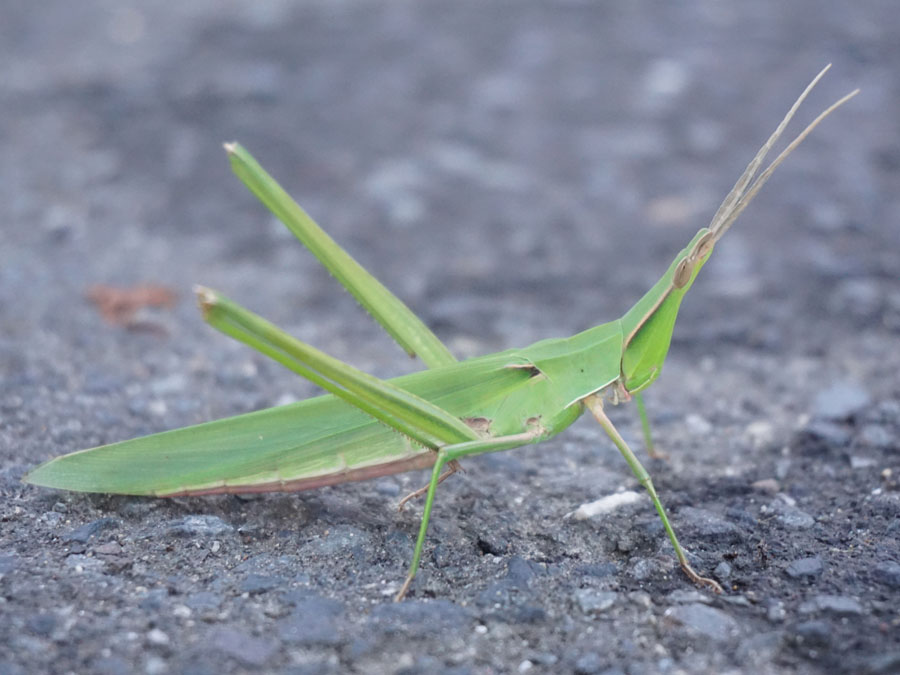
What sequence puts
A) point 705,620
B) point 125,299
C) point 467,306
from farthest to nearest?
1. point 467,306
2. point 125,299
3. point 705,620

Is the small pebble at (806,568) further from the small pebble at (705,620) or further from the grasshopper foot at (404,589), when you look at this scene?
the grasshopper foot at (404,589)

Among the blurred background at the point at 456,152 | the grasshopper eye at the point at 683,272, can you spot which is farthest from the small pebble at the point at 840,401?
the grasshopper eye at the point at 683,272

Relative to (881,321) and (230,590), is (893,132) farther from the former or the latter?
(230,590)

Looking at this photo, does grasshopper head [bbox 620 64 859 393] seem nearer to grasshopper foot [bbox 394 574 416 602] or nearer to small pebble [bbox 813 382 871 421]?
grasshopper foot [bbox 394 574 416 602]

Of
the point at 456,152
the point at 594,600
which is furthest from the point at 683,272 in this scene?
the point at 456,152

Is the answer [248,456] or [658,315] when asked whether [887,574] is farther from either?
[248,456]

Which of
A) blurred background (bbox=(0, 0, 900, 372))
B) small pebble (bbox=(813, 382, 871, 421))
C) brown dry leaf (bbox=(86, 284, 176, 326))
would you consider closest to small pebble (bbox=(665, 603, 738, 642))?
small pebble (bbox=(813, 382, 871, 421))
